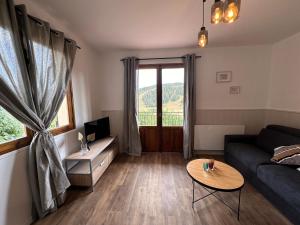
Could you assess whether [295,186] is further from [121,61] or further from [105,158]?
[121,61]

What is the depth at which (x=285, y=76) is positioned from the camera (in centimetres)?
290

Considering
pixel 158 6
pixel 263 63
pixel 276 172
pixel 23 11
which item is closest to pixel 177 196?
pixel 276 172

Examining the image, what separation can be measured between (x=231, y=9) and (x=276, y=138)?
240 cm

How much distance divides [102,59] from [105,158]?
92.0 inches

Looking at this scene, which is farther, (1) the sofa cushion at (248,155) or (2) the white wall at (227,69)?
(2) the white wall at (227,69)

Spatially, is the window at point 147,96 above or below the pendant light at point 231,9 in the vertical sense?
below

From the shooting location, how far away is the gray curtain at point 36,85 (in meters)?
1.40

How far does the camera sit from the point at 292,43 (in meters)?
2.74

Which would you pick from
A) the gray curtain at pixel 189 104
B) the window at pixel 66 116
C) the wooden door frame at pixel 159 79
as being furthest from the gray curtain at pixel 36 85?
the gray curtain at pixel 189 104

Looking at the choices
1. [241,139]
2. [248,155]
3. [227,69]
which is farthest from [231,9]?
[241,139]

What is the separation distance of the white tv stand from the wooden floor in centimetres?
14

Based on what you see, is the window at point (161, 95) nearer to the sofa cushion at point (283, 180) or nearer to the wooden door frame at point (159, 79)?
the wooden door frame at point (159, 79)

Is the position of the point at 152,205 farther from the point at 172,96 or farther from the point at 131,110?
the point at 172,96

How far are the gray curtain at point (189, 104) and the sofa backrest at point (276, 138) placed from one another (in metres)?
1.28
